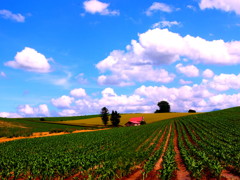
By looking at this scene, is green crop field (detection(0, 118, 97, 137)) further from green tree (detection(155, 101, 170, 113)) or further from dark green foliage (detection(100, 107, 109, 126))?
green tree (detection(155, 101, 170, 113))

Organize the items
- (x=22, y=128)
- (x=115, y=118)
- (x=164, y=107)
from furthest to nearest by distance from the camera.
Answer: (x=164, y=107)
(x=115, y=118)
(x=22, y=128)

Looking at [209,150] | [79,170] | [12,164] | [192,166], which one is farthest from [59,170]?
[209,150]

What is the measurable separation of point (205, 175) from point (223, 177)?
0.95m

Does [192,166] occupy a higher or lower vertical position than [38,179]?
higher

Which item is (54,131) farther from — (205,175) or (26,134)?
(205,175)

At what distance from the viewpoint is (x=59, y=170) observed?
13.9 meters

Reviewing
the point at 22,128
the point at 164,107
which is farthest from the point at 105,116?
the point at 164,107

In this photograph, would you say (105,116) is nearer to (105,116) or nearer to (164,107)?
(105,116)

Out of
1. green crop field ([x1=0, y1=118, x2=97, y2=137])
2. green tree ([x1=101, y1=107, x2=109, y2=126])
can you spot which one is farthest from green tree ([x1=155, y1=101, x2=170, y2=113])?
green crop field ([x1=0, y1=118, x2=97, y2=137])

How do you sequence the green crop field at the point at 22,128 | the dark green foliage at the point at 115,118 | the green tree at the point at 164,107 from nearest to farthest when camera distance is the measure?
the green crop field at the point at 22,128 → the dark green foliage at the point at 115,118 → the green tree at the point at 164,107

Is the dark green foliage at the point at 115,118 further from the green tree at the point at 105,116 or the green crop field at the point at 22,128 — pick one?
the green crop field at the point at 22,128

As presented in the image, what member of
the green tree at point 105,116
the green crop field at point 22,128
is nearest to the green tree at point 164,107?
the green tree at point 105,116

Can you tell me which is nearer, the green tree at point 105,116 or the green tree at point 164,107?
the green tree at point 105,116

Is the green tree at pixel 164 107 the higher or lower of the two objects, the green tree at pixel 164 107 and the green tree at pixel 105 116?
the higher
